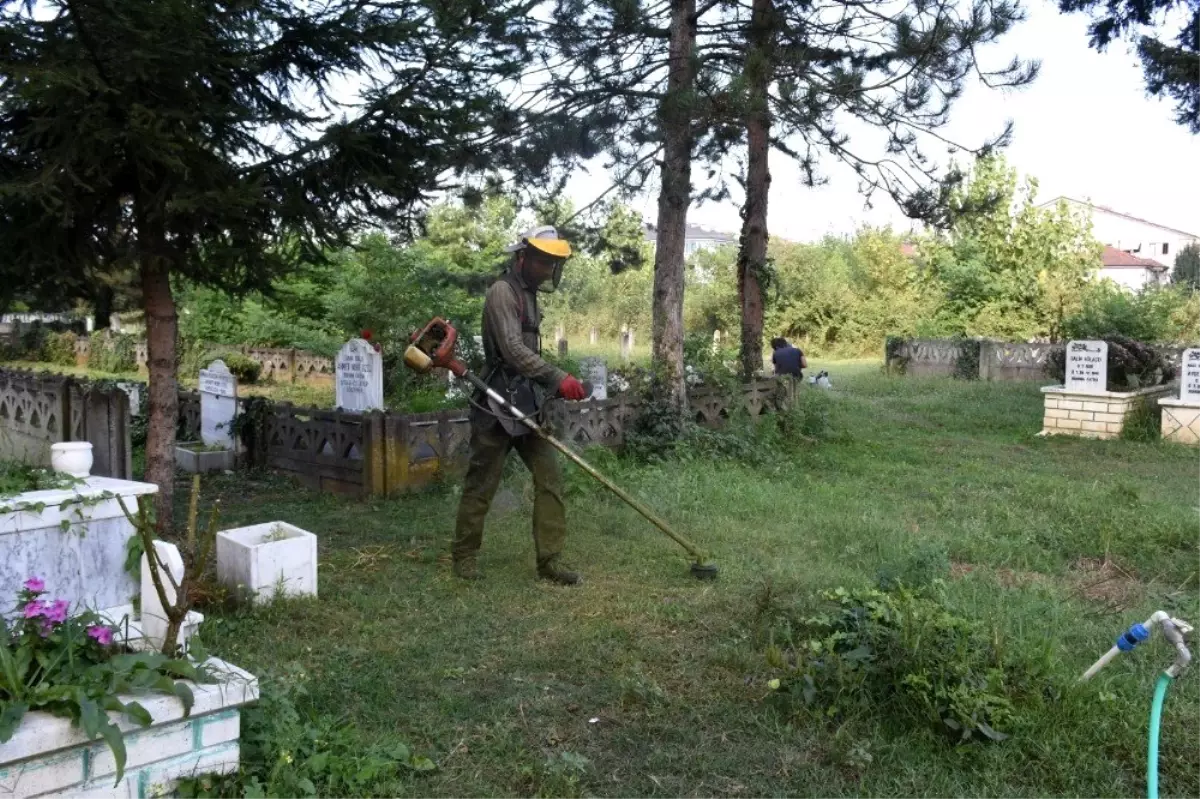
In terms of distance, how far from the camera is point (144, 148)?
4.79 metres

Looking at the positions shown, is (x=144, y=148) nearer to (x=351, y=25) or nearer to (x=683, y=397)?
(x=351, y=25)

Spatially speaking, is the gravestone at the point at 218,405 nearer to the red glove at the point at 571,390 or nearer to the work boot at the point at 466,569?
the work boot at the point at 466,569

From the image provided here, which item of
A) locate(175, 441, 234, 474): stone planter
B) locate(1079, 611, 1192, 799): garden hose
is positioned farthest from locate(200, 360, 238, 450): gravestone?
locate(1079, 611, 1192, 799): garden hose

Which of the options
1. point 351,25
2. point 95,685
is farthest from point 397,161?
point 95,685

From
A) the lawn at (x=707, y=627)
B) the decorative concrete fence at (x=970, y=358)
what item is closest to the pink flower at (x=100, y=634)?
the lawn at (x=707, y=627)

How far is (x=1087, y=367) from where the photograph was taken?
12.6m

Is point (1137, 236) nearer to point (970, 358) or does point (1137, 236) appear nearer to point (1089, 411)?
point (970, 358)

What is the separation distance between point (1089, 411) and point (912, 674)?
34.7ft

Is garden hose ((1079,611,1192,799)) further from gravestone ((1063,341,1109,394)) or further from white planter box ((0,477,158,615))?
gravestone ((1063,341,1109,394))

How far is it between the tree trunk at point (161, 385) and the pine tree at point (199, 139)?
10 millimetres

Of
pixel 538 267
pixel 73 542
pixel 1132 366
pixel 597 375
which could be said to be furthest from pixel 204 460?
pixel 1132 366

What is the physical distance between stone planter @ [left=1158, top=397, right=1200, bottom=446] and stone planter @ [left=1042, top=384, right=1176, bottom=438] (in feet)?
1.64

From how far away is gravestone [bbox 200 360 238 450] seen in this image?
31.7 ft

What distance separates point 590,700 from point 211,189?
11.2 feet
